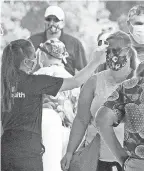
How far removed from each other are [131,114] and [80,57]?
3.76 feet

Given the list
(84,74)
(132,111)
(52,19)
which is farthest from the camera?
(52,19)

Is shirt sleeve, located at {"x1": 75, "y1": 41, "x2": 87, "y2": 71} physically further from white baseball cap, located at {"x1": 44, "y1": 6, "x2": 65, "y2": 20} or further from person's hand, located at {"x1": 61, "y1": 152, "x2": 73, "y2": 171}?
person's hand, located at {"x1": 61, "y1": 152, "x2": 73, "y2": 171}

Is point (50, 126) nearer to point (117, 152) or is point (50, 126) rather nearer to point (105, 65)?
point (105, 65)

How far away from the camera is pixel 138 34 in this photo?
198 cm

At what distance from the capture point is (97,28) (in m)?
2.33

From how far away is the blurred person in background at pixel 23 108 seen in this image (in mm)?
1645

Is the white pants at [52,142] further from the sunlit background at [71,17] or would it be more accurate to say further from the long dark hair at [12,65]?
the sunlit background at [71,17]

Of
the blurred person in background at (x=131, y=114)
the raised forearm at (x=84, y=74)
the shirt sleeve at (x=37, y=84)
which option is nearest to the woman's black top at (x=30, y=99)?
the shirt sleeve at (x=37, y=84)

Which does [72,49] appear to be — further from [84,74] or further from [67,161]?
[67,161]

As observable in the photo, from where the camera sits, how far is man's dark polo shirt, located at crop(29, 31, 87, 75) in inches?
89.0

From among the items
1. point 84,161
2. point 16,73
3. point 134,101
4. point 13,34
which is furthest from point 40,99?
point 13,34

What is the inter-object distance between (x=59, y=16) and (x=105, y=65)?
1.92ft

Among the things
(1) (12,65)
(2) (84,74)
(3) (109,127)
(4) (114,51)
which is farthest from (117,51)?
(3) (109,127)

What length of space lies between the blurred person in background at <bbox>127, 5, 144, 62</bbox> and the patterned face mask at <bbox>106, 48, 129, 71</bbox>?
16cm
